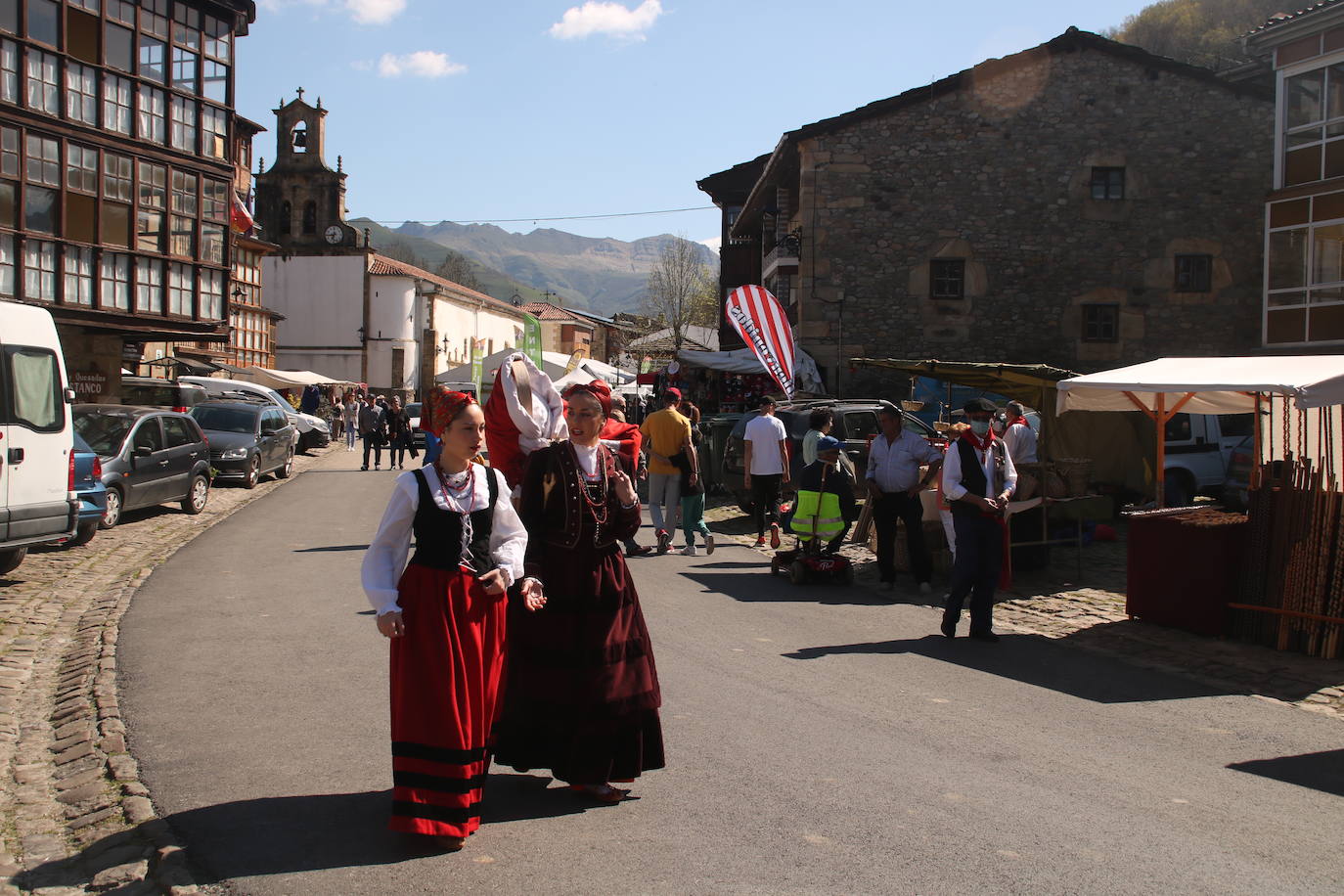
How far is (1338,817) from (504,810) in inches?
140

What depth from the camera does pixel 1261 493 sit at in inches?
342

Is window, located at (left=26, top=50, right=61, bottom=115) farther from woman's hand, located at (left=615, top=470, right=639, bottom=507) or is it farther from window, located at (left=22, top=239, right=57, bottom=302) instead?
woman's hand, located at (left=615, top=470, right=639, bottom=507)

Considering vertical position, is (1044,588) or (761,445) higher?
(761,445)

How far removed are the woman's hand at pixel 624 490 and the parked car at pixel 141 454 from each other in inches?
464

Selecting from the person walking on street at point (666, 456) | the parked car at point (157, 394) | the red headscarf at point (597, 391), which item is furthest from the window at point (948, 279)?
the red headscarf at point (597, 391)

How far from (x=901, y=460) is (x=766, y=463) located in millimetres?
3206

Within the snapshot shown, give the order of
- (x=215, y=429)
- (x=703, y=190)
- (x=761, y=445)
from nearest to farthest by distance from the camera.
A: 1. (x=761, y=445)
2. (x=215, y=429)
3. (x=703, y=190)

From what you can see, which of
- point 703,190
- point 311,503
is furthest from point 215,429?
point 703,190

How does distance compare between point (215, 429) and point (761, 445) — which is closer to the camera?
point (761, 445)

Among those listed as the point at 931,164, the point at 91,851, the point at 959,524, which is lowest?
the point at 91,851

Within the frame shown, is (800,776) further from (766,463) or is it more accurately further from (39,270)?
(39,270)

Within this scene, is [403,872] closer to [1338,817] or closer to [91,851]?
[91,851]

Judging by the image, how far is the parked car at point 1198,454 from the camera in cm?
1700

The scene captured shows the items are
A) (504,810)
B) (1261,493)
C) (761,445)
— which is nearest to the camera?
(504,810)
